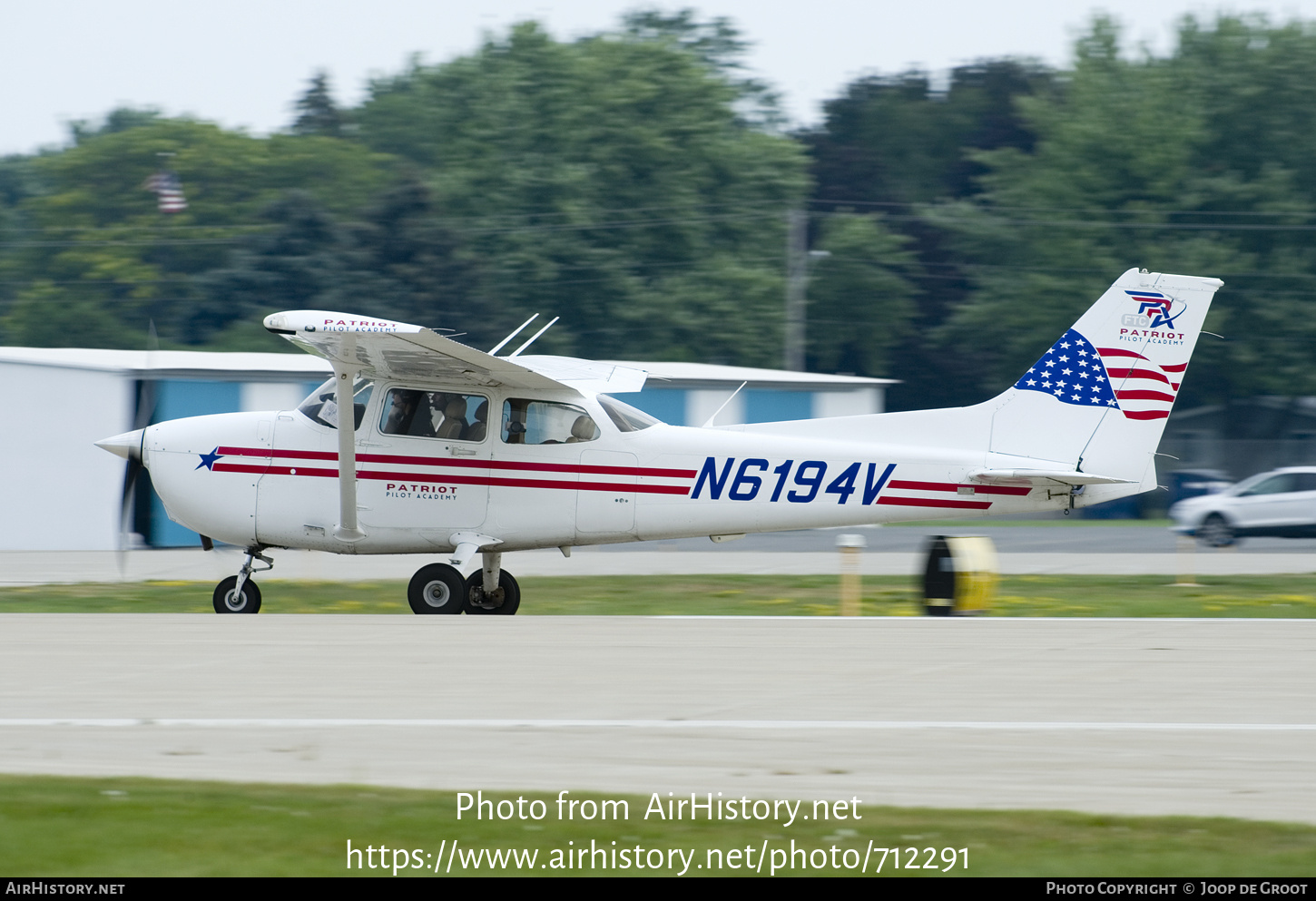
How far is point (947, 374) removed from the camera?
55.3 metres

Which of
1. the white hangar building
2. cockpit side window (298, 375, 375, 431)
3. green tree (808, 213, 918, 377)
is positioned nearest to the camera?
cockpit side window (298, 375, 375, 431)

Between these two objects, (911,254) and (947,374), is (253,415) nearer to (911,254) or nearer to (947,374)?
(947,374)

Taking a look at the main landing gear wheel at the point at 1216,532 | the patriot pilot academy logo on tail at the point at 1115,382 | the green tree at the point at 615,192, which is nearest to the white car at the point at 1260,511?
the main landing gear wheel at the point at 1216,532

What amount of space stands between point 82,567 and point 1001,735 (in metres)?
16.8

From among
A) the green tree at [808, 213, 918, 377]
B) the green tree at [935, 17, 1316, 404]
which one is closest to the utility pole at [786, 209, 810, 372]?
the green tree at [808, 213, 918, 377]

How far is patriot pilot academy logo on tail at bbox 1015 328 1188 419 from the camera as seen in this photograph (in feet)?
47.9

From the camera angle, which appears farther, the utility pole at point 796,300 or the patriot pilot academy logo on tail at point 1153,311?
the utility pole at point 796,300

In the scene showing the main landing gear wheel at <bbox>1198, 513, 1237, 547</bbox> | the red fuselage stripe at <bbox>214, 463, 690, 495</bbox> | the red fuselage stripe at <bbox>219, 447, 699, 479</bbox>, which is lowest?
the main landing gear wheel at <bbox>1198, 513, 1237, 547</bbox>

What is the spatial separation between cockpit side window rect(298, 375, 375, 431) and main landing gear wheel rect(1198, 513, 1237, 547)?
18.8 metres

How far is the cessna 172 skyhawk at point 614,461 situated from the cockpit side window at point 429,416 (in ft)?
0.05

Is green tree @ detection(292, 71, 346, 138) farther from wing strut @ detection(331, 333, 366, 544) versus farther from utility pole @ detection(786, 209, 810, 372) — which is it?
wing strut @ detection(331, 333, 366, 544)

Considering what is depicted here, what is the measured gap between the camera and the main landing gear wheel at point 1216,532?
28453mm

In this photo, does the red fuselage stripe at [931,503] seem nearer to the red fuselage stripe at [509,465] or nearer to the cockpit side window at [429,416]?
the red fuselage stripe at [509,465]
